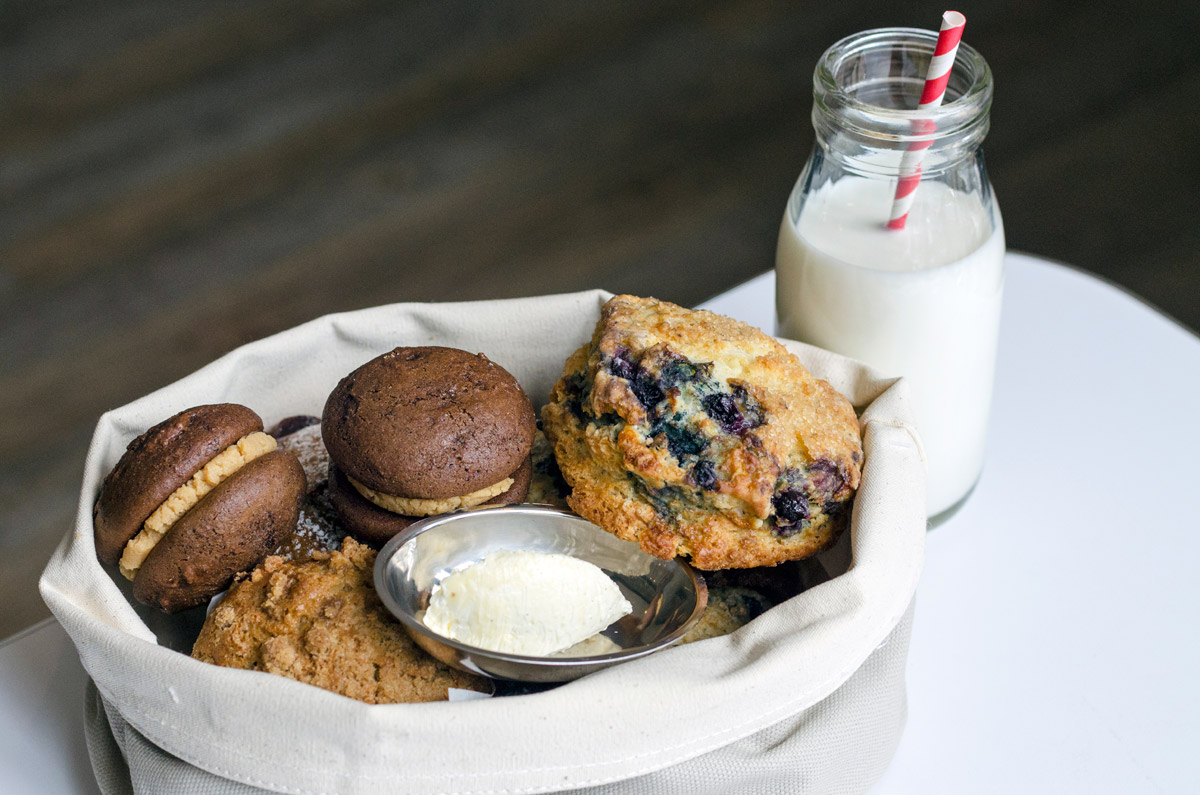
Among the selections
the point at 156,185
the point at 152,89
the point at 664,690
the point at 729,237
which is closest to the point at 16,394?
the point at 156,185

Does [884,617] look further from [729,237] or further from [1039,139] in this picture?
[1039,139]

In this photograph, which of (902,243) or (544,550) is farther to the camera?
(902,243)

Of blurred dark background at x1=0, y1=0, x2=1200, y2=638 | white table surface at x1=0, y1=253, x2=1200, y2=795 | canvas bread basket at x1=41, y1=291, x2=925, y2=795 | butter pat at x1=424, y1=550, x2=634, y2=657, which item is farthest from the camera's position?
blurred dark background at x1=0, y1=0, x2=1200, y2=638

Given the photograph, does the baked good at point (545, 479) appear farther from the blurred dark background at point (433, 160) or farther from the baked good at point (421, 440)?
the blurred dark background at point (433, 160)

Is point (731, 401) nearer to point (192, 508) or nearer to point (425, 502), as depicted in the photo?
point (425, 502)

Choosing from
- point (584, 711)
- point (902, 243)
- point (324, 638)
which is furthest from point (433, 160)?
point (584, 711)

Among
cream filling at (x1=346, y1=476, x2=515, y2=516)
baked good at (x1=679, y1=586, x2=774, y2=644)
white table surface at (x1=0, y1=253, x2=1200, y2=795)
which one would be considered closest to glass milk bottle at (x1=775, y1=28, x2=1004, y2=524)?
white table surface at (x1=0, y1=253, x2=1200, y2=795)

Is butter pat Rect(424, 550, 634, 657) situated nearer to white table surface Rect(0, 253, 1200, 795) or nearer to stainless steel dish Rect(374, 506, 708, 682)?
stainless steel dish Rect(374, 506, 708, 682)

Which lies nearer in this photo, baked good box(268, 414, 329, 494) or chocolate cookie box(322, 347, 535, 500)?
chocolate cookie box(322, 347, 535, 500)
